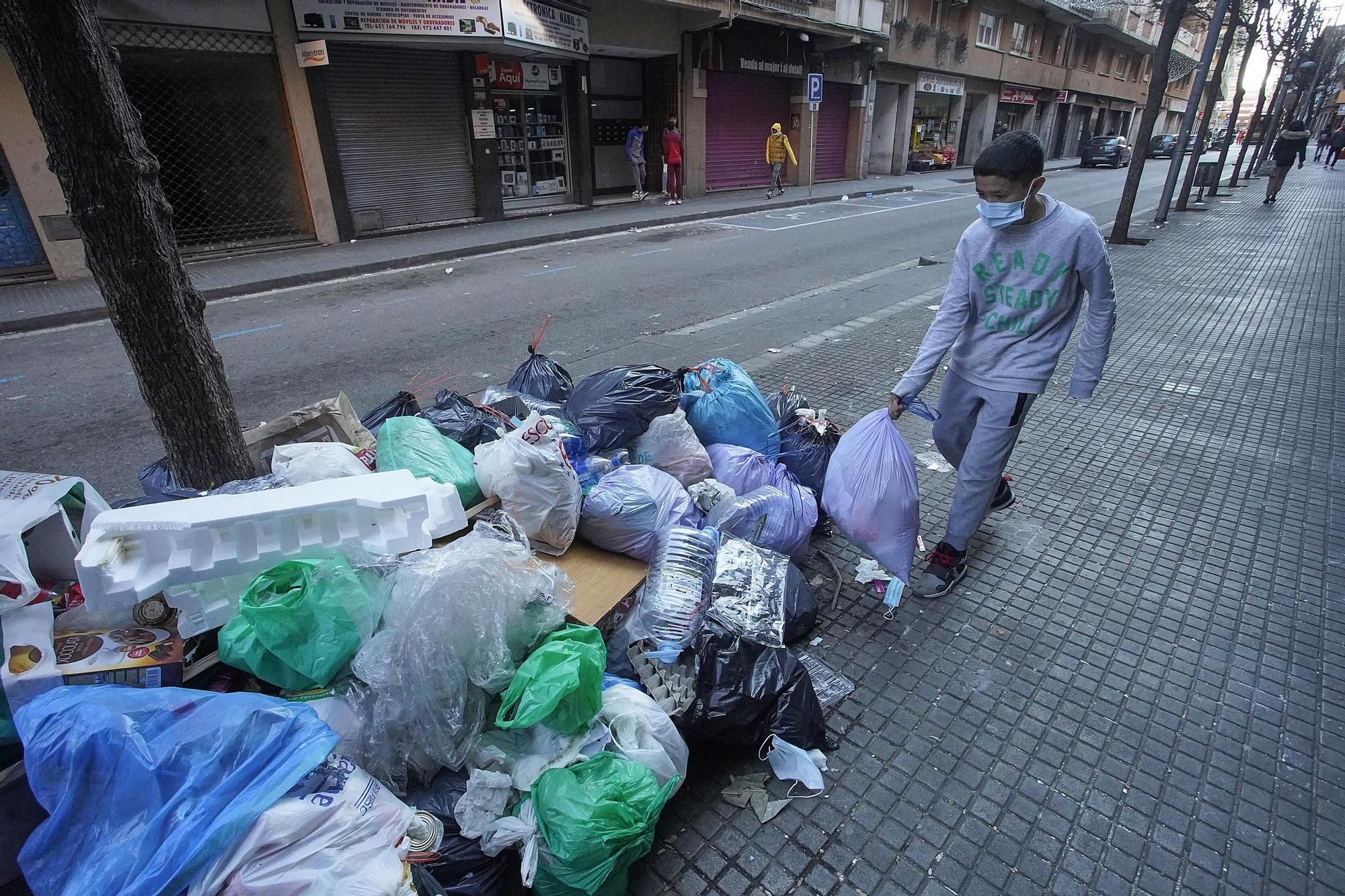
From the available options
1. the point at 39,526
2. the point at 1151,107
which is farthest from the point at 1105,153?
the point at 39,526

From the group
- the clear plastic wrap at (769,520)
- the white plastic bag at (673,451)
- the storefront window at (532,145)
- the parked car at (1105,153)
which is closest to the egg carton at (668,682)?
the clear plastic wrap at (769,520)

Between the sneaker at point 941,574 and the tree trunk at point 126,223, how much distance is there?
2760 mm

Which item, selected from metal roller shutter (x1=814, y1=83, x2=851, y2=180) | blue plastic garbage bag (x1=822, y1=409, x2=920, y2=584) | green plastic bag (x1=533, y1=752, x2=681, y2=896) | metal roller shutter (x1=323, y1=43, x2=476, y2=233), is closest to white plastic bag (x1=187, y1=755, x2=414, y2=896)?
green plastic bag (x1=533, y1=752, x2=681, y2=896)

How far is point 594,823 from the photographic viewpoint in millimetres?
1535

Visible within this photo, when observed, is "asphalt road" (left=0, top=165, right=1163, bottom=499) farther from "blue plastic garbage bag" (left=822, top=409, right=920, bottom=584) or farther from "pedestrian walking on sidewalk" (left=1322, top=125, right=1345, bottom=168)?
"pedestrian walking on sidewalk" (left=1322, top=125, right=1345, bottom=168)

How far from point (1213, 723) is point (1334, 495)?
2.17m

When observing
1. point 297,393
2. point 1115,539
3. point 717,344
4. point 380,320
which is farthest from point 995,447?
point 380,320

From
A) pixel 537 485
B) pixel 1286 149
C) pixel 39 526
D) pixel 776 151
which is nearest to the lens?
pixel 39 526

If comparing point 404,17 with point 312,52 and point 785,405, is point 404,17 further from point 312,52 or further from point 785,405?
point 785,405

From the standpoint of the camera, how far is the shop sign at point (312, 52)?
414 inches

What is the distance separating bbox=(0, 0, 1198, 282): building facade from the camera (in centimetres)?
975

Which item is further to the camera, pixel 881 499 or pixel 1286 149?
pixel 1286 149

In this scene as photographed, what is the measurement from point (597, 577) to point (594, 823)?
3.05 feet

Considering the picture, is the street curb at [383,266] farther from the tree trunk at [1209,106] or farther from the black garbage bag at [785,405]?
the tree trunk at [1209,106]
